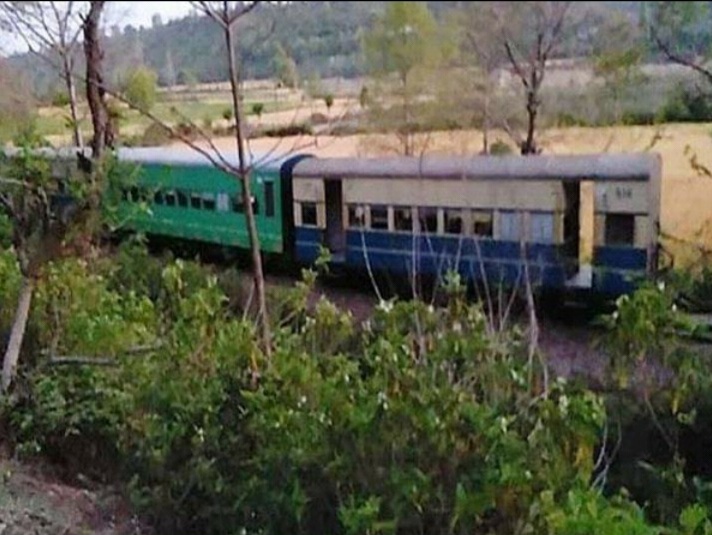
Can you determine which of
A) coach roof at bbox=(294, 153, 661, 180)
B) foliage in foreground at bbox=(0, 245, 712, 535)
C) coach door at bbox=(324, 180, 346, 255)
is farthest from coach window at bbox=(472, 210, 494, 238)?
foliage in foreground at bbox=(0, 245, 712, 535)

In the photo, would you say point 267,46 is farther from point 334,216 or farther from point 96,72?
point 334,216

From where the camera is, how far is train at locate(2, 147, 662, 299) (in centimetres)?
421

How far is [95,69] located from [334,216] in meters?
1.67

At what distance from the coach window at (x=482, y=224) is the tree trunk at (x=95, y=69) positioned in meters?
1.64

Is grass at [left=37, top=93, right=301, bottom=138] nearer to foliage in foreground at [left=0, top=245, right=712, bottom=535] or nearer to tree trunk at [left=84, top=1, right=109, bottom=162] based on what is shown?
tree trunk at [left=84, top=1, right=109, bottom=162]

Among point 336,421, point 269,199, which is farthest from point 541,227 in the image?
point 336,421

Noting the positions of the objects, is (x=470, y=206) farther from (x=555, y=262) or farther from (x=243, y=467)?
(x=243, y=467)

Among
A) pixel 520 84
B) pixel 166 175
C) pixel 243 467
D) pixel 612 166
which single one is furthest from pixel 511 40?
pixel 166 175

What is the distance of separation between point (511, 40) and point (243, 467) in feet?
5.43

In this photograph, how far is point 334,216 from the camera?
538 cm

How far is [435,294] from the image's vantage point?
10.8 feet

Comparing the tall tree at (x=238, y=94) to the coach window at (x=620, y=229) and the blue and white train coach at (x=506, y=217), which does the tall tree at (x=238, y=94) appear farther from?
the coach window at (x=620, y=229)

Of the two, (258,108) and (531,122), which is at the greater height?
(258,108)

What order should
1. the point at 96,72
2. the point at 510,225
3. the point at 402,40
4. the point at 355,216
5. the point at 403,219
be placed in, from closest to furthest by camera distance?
the point at 402,40 → the point at 96,72 → the point at 510,225 → the point at 403,219 → the point at 355,216
